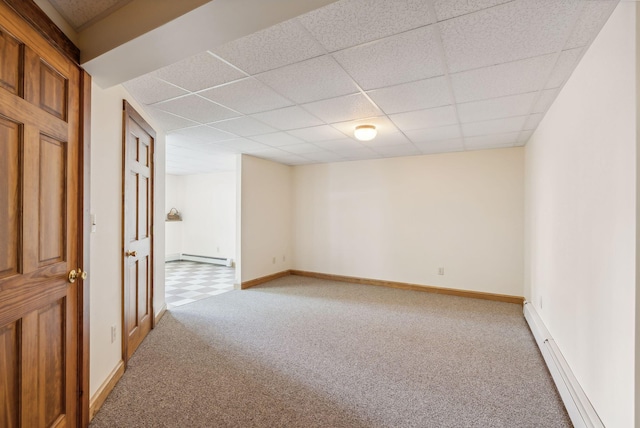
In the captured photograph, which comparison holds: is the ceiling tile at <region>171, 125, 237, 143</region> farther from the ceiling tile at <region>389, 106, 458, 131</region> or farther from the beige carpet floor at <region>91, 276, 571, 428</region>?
the beige carpet floor at <region>91, 276, 571, 428</region>

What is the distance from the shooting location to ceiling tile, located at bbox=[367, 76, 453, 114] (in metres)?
2.36

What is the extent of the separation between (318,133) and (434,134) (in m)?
1.43

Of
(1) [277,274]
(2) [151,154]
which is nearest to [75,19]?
(2) [151,154]

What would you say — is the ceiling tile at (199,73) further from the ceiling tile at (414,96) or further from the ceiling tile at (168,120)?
the ceiling tile at (414,96)

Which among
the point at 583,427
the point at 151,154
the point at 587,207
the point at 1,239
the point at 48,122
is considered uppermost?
the point at 151,154

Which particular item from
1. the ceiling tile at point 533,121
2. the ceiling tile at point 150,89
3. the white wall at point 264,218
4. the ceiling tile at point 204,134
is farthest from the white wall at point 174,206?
the ceiling tile at point 533,121

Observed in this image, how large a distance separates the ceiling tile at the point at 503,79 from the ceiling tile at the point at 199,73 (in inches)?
63.9

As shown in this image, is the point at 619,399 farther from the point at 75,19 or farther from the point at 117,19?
the point at 75,19

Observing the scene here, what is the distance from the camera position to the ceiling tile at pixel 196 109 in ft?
8.97

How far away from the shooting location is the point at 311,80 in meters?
2.29

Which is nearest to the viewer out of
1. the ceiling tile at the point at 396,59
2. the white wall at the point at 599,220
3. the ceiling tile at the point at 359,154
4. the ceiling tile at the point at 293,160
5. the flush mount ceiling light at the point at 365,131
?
the white wall at the point at 599,220

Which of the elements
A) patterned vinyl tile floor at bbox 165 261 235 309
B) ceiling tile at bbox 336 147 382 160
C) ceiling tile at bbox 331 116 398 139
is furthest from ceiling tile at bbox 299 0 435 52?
patterned vinyl tile floor at bbox 165 261 235 309

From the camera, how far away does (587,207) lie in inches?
74.0

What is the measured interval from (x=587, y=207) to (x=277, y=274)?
4.88m
